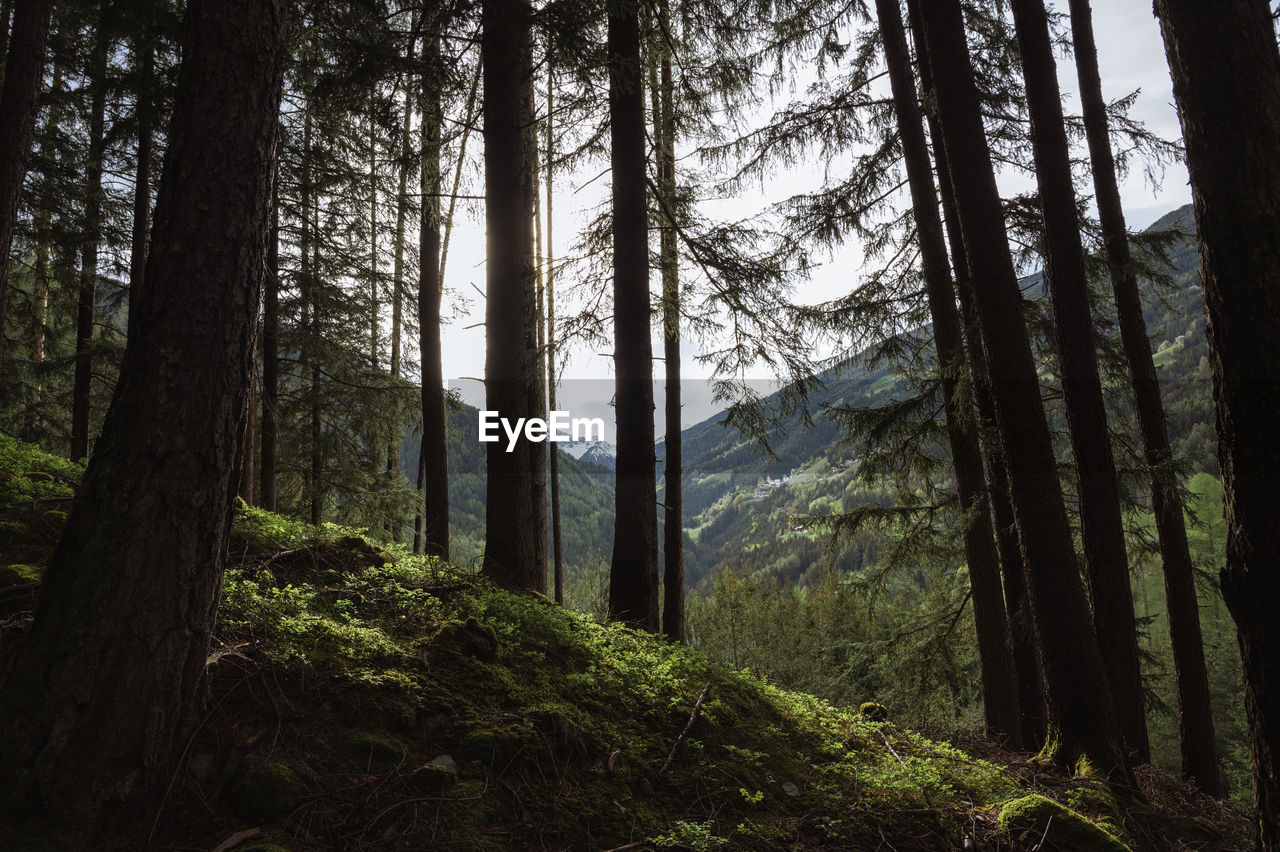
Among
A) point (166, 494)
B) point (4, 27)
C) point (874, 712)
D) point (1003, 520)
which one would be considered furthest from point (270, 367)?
point (1003, 520)

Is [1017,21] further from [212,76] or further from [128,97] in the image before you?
[128,97]

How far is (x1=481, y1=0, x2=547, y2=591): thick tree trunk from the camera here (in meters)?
5.79

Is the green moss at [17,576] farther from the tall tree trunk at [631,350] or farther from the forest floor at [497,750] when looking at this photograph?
the tall tree trunk at [631,350]

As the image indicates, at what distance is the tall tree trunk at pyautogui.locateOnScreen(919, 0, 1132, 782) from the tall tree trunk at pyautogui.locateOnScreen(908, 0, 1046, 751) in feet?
3.50

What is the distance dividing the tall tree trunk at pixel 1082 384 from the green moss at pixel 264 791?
22.4 ft

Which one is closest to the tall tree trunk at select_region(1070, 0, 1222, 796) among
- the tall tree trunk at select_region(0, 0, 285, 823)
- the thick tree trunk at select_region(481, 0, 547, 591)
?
the thick tree trunk at select_region(481, 0, 547, 591)

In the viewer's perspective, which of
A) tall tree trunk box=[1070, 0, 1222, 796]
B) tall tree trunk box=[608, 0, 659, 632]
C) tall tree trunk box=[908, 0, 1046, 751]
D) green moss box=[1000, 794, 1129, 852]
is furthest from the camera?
tall tree trunk box=[1070, 0, 1222, 796]

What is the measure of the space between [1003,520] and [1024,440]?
311 cm

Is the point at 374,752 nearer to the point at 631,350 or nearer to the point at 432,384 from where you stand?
the point at 631,350

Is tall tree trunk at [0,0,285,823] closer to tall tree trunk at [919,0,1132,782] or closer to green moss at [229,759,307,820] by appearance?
green moss at [229,759,307,820]

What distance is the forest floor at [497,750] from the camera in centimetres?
246

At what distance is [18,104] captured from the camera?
6090 mm

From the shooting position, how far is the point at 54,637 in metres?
2.25

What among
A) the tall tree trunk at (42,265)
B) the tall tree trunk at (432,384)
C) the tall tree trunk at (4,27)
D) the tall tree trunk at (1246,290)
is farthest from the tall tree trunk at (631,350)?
the tall tree trunk at (42,265)
